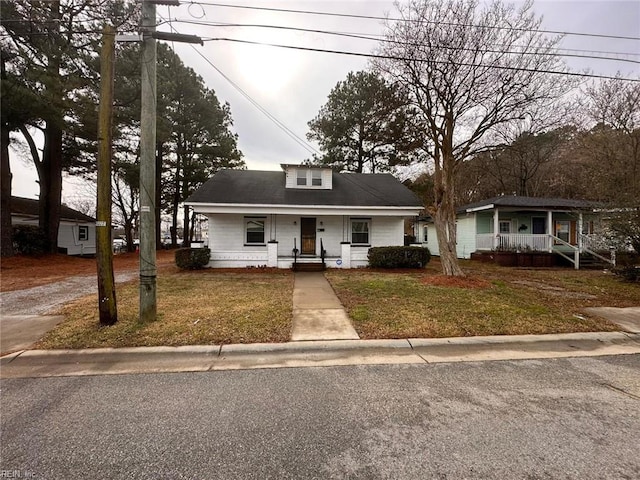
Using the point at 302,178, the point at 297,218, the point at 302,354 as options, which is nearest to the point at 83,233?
the point at 302,178

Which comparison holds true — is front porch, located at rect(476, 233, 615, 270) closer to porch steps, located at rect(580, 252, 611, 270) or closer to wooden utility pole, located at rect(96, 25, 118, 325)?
porch steps, located at rect(580, 252, 611, 270)

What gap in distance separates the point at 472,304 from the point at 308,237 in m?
8.96

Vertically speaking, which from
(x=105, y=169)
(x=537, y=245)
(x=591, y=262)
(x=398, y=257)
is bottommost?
(x=591, y=262)

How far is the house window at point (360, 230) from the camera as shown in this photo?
1448 cm

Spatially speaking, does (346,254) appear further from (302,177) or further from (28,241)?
(28,241)

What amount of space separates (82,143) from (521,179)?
35048 mm

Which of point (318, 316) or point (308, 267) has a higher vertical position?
point (308, 267)

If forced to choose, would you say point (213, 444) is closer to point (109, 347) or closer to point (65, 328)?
point (109, 347)

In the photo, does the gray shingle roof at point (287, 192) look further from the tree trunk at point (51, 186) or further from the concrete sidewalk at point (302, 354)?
the tree trunk at point (51, 186)

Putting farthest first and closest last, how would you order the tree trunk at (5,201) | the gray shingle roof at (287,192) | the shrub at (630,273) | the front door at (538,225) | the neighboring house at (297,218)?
the front door at (538,225), the tree trunk at (5,201), the gray shingle roof at (287,192), the neighboring house at (297,218), the shrub at (630,273)

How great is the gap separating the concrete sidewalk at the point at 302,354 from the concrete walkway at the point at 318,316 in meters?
0.30

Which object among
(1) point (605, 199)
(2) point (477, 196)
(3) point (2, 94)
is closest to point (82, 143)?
(3) point (2, 94)

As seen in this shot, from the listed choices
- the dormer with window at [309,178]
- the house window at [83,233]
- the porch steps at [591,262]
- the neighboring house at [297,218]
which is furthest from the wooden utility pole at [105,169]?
the house window at [83,233]

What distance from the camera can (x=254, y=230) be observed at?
13898 millimetres
